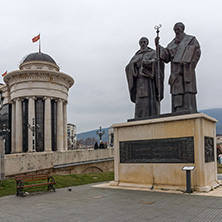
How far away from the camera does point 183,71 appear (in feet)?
39.2

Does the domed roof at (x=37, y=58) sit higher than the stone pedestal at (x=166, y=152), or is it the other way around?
the domed roof at (x=37, y=58)

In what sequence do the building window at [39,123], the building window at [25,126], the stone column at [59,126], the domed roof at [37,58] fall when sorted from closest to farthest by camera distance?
the building window at [39,123] → the building window at [25,126] → the stone column at [59,126] → the domed roof at [37,58]

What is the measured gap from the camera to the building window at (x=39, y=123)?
47.1 metres

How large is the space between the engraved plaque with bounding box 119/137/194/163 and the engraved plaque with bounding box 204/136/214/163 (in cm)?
67

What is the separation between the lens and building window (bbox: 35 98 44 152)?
47.1 meters

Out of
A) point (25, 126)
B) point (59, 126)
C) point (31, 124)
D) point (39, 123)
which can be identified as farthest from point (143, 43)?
point (25, 126)

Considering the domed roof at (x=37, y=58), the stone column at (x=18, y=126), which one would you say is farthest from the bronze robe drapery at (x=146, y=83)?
the domed roof at (x=37, y=58)

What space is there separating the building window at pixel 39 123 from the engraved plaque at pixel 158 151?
1442 inches

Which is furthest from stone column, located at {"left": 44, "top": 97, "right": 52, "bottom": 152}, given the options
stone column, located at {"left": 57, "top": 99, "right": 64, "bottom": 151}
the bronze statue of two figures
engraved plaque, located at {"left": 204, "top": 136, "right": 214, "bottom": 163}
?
engraved plaque, located at {"left": 204, "top": 136, "right": 214, "bottom": 163}

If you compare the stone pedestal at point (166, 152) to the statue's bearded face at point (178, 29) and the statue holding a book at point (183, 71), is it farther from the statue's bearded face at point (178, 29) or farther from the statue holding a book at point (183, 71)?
the statue's bearded face at point (178, 29)

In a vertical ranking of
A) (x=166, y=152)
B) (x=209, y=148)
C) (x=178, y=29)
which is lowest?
(x=166, y=152)

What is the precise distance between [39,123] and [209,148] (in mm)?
39781

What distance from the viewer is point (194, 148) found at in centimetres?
1048

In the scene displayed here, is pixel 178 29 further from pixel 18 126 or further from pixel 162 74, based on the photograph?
pixel 18 126
